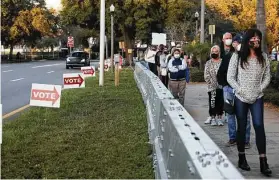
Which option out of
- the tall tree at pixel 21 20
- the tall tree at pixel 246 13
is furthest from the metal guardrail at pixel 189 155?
the tall tree at pixel 21 20

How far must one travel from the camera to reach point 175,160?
4.10 metres

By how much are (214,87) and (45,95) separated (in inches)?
137

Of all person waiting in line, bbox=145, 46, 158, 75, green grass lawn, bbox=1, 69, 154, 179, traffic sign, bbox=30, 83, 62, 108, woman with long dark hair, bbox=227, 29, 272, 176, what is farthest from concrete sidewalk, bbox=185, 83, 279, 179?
person waiting in line, bbox=145, 46, 158, 75

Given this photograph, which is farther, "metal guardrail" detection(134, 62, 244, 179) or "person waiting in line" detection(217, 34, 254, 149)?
"person waiting in line" detection(217, 34, 254, 149)

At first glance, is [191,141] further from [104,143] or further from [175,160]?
[104,143]

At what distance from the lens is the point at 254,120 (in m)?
6.59

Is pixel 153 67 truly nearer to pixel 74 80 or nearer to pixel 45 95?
pixel 74 80

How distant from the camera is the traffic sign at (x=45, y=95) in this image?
406 inches

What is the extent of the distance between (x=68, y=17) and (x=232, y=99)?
42.9 meters

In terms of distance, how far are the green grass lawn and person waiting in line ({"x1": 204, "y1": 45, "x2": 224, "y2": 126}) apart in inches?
58.3

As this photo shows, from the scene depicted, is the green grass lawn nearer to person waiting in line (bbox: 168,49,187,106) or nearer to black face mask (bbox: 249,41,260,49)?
person waiting in line (bbox: 168,49,187,106)

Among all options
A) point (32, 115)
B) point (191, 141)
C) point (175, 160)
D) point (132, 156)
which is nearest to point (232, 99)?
point (132, 156)

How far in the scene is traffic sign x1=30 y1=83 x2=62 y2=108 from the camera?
10.3 metres

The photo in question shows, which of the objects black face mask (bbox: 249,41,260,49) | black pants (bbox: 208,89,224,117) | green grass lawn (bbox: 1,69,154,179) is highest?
black face mask (bbox: 249,41,260,49)
